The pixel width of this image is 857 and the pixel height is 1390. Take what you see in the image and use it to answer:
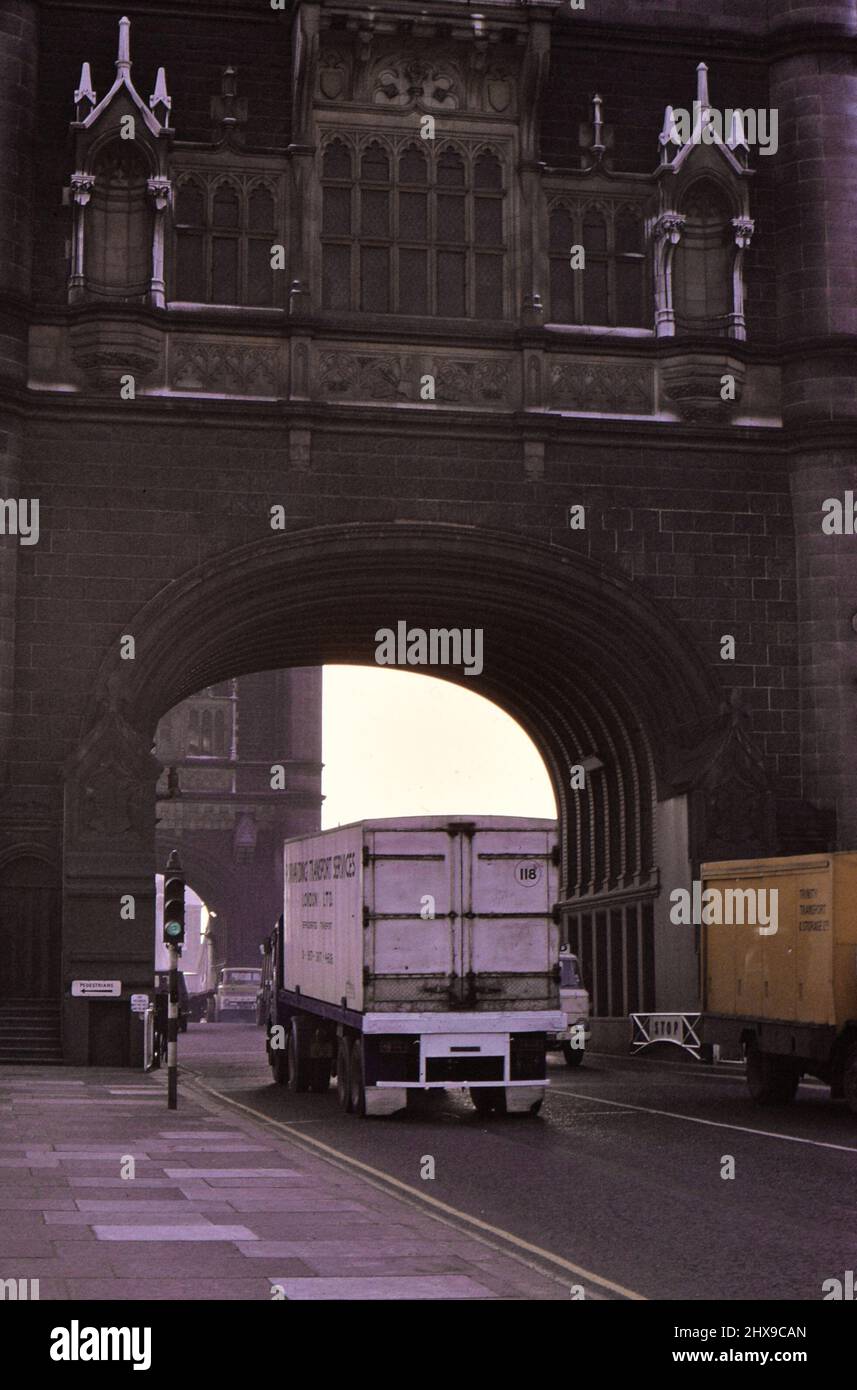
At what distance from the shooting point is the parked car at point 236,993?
2918 inches

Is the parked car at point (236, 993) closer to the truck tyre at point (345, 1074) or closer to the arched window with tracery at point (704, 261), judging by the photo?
the arched window with tracery at point (704, 261)

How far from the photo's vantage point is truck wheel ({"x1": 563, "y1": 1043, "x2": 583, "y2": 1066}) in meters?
37.8

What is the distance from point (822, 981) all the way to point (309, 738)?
56296mm

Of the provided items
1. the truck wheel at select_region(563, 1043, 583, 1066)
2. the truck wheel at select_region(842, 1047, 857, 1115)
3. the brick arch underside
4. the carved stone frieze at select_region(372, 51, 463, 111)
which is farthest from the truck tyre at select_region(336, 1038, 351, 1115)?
the carved stone frieze at select_region(372, 51, 463, 111)

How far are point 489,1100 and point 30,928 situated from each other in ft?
40.1

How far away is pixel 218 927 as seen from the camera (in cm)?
7900

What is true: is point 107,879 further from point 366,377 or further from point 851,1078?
point 851,1078

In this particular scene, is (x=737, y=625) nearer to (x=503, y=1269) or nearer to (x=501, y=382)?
(x=501, y=382)

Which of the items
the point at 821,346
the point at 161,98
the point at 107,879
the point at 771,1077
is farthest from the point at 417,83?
the point at 771,1077

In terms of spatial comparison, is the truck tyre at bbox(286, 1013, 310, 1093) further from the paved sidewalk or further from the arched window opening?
the arched window opening

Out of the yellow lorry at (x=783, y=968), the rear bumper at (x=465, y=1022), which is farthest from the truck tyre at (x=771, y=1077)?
the rear bumper at (x=465, y=1022)

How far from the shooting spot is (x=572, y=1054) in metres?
38.0

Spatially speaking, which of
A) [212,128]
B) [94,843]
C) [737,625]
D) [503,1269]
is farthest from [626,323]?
[503,1269]

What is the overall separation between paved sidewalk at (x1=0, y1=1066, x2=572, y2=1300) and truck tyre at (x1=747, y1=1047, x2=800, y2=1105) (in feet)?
23.9
